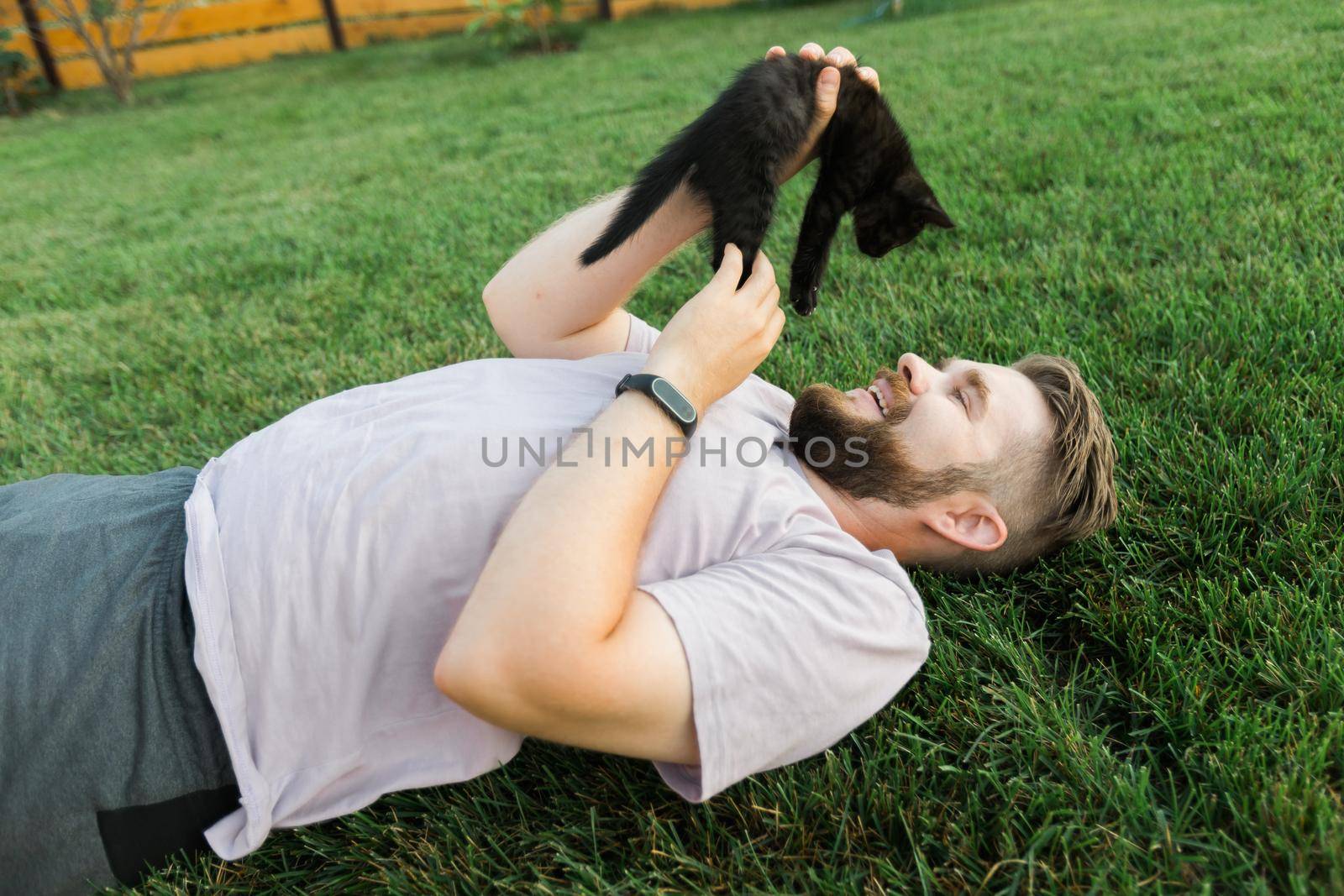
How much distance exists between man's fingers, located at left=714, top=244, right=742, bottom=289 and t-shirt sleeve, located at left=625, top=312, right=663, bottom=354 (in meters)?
0.52

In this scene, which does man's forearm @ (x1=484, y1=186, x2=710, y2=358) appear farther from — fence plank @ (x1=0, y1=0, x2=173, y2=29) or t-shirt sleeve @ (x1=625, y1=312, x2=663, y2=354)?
fence plank @ (x1=0, y1=0, x2=173, y2=29)

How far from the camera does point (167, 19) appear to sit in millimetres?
11258

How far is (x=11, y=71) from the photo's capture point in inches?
382

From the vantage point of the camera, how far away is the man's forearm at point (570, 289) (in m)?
1.82

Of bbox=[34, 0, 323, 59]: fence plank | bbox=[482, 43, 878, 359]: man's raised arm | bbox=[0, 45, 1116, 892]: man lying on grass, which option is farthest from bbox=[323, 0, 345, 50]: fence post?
bbox=[0, 45, 1116, 892]: man lying on grass

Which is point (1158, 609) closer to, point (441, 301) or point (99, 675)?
point (99, 675)

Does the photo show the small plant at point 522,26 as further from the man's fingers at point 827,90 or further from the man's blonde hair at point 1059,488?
the man's blonde hair at point 1059,488

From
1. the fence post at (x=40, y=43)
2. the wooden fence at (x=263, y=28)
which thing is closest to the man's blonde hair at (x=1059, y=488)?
the wooden fence at (x=263, y=28)

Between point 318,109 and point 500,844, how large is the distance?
8.16 m

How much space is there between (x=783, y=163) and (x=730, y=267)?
23 cm

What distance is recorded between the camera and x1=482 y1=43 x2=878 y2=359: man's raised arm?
1753 mm

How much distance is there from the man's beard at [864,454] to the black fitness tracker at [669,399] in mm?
396

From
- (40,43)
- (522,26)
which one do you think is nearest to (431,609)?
(522,26)

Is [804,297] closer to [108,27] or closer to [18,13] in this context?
[108,27]
